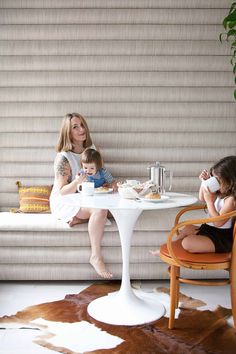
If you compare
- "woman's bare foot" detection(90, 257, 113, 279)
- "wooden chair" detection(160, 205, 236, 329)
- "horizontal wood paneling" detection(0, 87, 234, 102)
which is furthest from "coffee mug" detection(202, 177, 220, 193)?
"horizontal wood paneling" detection(0, 87, 234, 102)

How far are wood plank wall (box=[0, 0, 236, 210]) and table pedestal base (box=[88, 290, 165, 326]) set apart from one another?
1.29 m

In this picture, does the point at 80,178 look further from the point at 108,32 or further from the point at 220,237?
the point at 108,32

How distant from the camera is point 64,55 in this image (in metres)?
3.88

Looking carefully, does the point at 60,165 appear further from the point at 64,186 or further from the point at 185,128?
the point at 185,128

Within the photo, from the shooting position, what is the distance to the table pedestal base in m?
2.72

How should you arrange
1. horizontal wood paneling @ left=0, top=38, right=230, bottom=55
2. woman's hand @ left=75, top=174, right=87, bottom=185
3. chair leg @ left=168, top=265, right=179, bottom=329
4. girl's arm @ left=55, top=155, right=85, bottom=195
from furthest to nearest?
horizontal wood paneling @ left=0, top=38, right=230, bottom=55
girl's arm @ left=55, top=155, right=85, bottom=195
woman's hand @ left=75, top=174, right=87, bottom=185
chair leg @ left=168, top=265, right=179, bottom=329

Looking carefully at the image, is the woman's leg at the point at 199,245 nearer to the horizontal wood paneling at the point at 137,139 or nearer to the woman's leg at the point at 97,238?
the woman's leg at the point at 97,238

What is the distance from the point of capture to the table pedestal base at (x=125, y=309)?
272 centimetres

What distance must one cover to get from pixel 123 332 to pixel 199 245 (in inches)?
25.0

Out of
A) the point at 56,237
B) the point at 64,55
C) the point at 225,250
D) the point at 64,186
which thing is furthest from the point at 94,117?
the point at 225,250

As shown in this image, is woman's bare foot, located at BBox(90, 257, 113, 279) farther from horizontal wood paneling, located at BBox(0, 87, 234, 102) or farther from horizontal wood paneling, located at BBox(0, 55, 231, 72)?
horizontal wood paneling, located at BBox(0, 55, 231, 72)

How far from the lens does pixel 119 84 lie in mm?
3906

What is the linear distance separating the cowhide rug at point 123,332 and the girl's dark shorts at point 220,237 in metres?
0.45

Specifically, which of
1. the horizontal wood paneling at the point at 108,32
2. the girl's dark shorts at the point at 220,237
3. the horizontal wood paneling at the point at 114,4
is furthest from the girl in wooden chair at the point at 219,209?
the horizontal wood paneling at the point at 114,4
